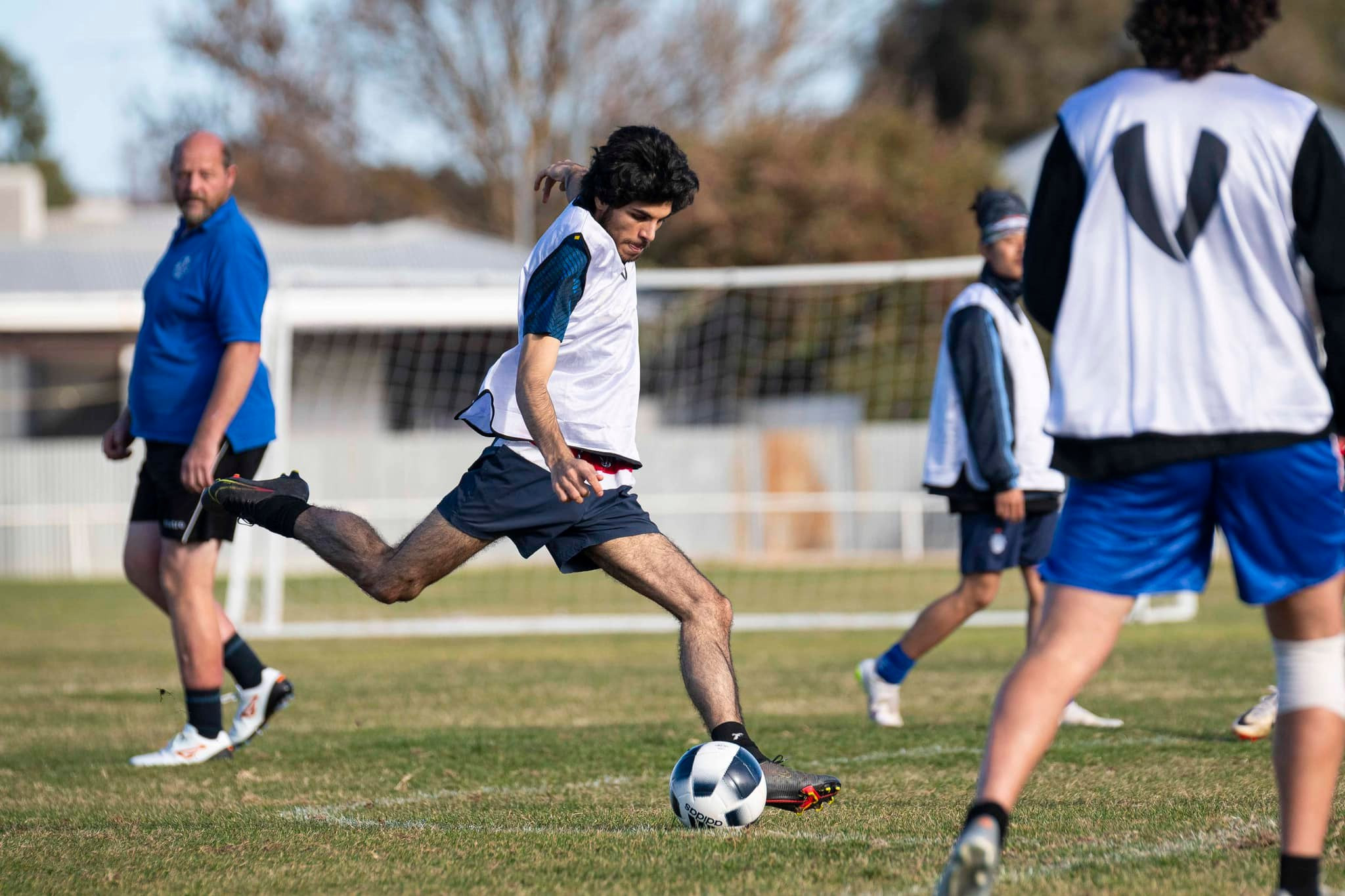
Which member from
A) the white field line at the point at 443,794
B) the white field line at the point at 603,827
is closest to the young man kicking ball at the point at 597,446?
the white field line at the point at 603,827

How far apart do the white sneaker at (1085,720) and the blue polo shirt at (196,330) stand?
3.56 m

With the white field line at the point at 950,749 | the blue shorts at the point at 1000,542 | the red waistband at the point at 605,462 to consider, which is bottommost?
the white field line at the point at 950,749

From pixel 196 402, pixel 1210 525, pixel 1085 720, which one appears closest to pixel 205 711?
pixel 196 402

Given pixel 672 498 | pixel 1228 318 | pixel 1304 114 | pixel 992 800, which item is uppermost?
pixel 1304 114

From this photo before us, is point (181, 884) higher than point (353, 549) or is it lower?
lower

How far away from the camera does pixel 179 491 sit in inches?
239

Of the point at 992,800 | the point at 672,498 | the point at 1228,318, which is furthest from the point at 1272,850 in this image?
the point at 672,498

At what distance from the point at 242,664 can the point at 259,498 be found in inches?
57.5

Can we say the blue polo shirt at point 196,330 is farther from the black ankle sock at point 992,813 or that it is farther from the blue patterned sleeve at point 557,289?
the black ankle sock at point 992,813

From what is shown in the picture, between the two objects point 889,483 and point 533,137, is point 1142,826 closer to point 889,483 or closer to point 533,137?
point 889,483

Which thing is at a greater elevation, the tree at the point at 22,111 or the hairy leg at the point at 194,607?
the tree at the point at 22,111

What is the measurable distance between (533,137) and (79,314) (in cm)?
1472

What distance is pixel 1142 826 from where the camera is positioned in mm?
4344

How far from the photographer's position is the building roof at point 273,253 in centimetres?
2600
